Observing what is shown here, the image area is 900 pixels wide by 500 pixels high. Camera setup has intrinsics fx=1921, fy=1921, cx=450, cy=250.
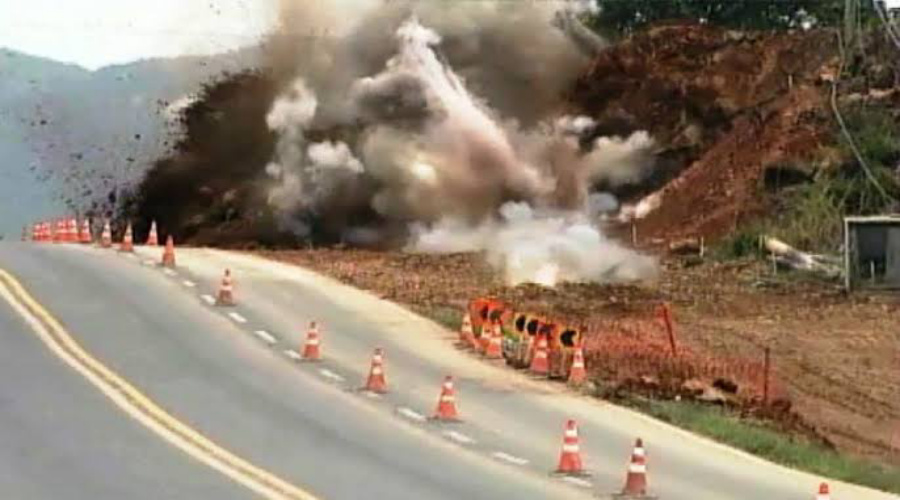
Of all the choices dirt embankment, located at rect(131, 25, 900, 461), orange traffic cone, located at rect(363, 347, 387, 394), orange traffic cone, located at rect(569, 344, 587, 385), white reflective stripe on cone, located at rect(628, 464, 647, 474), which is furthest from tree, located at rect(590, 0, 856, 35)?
white reflective stripe on cone, located at rect(628, 464, 647, 474)

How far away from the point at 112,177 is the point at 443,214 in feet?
70.3

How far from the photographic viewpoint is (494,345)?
3002 cm

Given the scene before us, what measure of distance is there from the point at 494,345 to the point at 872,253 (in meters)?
15.6

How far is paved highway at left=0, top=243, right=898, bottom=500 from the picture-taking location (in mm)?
19312

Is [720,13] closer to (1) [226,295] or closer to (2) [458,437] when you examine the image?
(1) [226,295]

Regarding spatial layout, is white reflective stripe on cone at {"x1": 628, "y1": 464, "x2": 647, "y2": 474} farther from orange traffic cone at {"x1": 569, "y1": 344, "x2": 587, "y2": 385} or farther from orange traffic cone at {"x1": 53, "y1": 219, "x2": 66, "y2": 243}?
orange traffic cone at {"x1": 53, "y1": 219, "x2": 66, "y2": 243}

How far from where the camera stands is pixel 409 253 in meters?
49.8

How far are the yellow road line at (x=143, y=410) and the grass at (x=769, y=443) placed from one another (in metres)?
6.62

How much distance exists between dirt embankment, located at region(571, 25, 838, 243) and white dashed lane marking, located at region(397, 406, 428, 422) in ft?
91.0

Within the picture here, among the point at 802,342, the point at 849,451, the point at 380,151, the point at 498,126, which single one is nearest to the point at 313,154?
the point at 380,151

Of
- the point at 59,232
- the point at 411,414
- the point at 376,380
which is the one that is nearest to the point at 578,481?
the point at 411,414

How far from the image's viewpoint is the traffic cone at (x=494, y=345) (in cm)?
2988

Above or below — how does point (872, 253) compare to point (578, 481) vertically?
above

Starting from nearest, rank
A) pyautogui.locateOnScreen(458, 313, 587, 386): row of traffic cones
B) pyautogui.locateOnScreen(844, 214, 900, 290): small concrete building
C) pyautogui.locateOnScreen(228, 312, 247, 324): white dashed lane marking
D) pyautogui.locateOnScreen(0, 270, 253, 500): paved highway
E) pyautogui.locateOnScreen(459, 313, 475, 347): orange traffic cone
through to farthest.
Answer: pyautogui.locateOnScreen(0, 270, 253, 500): paved highway, pyautogui.locateOnScreen(458, 313, 587, 386): row of traffic cones, pyautogui.locateOnScreen(459, 313, 475, 347): orange traffic cone, pyautogui.locateOnScreen(228, 312, 247, 324): white dashed lane marking, pyautogui.locateOnScreen(844, 214, 900, 290): small concrete building
